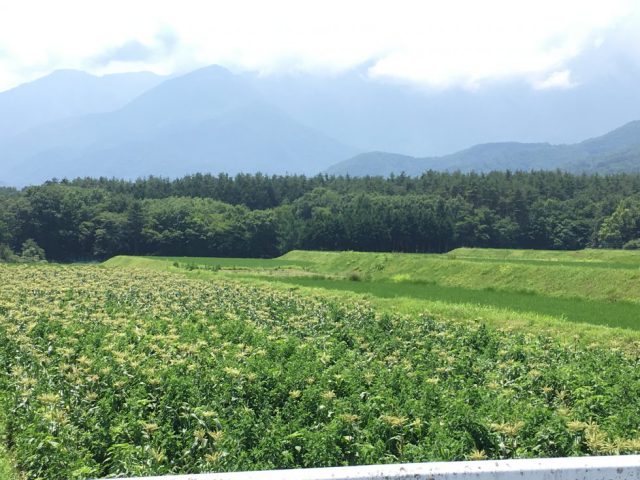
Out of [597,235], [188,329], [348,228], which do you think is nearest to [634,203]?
[597,235]

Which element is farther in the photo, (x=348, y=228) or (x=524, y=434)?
(x=348, y=228)

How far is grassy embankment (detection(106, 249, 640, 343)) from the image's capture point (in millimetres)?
22219

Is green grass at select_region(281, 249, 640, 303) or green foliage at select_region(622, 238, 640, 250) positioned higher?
green grass at select_region(281, 249, 640, 303)

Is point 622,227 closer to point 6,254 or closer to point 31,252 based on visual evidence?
point 31,252

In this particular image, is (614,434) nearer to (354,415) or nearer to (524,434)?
(524,434)

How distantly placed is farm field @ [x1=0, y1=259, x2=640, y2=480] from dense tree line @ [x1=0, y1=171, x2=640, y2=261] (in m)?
91.1

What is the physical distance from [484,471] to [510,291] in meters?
35.2

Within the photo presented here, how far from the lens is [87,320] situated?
17484mm

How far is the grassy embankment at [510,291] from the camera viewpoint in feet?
72.9

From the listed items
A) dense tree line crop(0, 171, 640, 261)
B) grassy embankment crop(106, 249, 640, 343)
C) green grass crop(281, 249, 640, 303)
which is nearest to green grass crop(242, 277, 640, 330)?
grassy embankment crop(106, 249, 640, 343)

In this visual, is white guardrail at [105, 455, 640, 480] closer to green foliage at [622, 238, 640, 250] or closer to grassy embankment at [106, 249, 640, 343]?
grassy embankment at [106, 249, 640, 343]

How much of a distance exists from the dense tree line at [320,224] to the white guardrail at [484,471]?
10181 centimetres

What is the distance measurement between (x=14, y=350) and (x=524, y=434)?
36.2ft

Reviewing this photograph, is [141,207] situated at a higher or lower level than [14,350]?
higher
